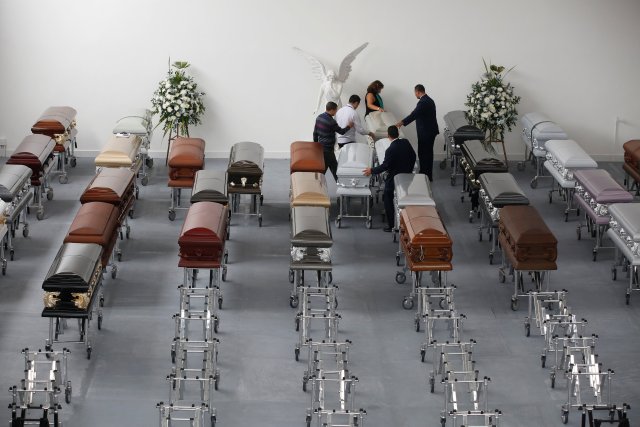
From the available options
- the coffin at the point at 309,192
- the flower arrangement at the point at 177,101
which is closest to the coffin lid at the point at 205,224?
the coffin at the point at 309,192

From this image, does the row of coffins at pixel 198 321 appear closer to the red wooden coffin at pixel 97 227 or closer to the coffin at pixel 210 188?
the coffin at pixel 210 188

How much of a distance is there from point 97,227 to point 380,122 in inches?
261

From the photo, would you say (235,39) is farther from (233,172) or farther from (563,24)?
(563,24)

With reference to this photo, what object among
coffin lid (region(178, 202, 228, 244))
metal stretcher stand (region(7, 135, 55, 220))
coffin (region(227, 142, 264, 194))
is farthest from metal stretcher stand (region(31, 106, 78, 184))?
coffin lid (region(178, 202, 228, 244))

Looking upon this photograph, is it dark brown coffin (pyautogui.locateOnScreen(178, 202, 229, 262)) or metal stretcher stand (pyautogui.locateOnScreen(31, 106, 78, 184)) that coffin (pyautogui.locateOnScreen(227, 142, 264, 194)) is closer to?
dark brown coffin (pyautogui.locateOnScreen(178, 202, 229, 262))

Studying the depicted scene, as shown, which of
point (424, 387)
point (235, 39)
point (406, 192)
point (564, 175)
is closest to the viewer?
point (424, 387)

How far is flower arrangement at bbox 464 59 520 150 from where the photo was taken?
22531 millimetres

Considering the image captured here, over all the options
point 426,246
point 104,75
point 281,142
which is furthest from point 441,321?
point 104,75

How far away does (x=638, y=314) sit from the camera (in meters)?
17.6

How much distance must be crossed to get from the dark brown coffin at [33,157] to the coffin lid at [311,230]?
462 centimetres

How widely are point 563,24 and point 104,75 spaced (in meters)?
8.21

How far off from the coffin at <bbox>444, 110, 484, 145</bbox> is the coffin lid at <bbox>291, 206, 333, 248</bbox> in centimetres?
484

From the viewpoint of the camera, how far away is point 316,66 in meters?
23.2

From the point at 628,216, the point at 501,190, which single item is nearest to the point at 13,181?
the point at 501,190
